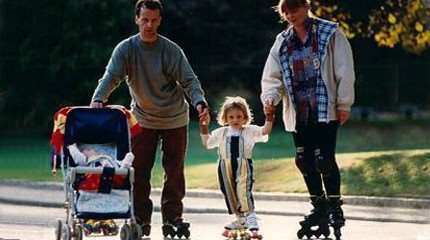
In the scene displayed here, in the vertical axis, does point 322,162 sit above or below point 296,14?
below

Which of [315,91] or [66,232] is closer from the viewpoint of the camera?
[66,232]

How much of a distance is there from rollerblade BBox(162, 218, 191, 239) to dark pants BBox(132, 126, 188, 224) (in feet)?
0.14

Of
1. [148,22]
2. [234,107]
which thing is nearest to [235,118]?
[234,107]

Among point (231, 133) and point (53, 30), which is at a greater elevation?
point (53, 30)

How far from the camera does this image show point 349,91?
1114 centimetres

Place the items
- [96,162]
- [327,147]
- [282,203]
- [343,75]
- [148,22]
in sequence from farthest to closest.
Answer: [282,203] < [148,22] < [327,147] < [343,75] < [96,162]

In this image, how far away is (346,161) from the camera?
19906 millimetres

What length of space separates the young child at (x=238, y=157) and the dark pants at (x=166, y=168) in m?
0.48

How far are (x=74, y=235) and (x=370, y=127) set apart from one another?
26.1 m

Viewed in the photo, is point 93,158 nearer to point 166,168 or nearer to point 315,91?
point 166,168

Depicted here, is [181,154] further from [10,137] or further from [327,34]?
[10,137]

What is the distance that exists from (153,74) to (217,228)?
2999 millimetres

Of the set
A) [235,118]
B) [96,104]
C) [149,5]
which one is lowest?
[235,118]

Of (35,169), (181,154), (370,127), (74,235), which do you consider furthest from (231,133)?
(370,127)
